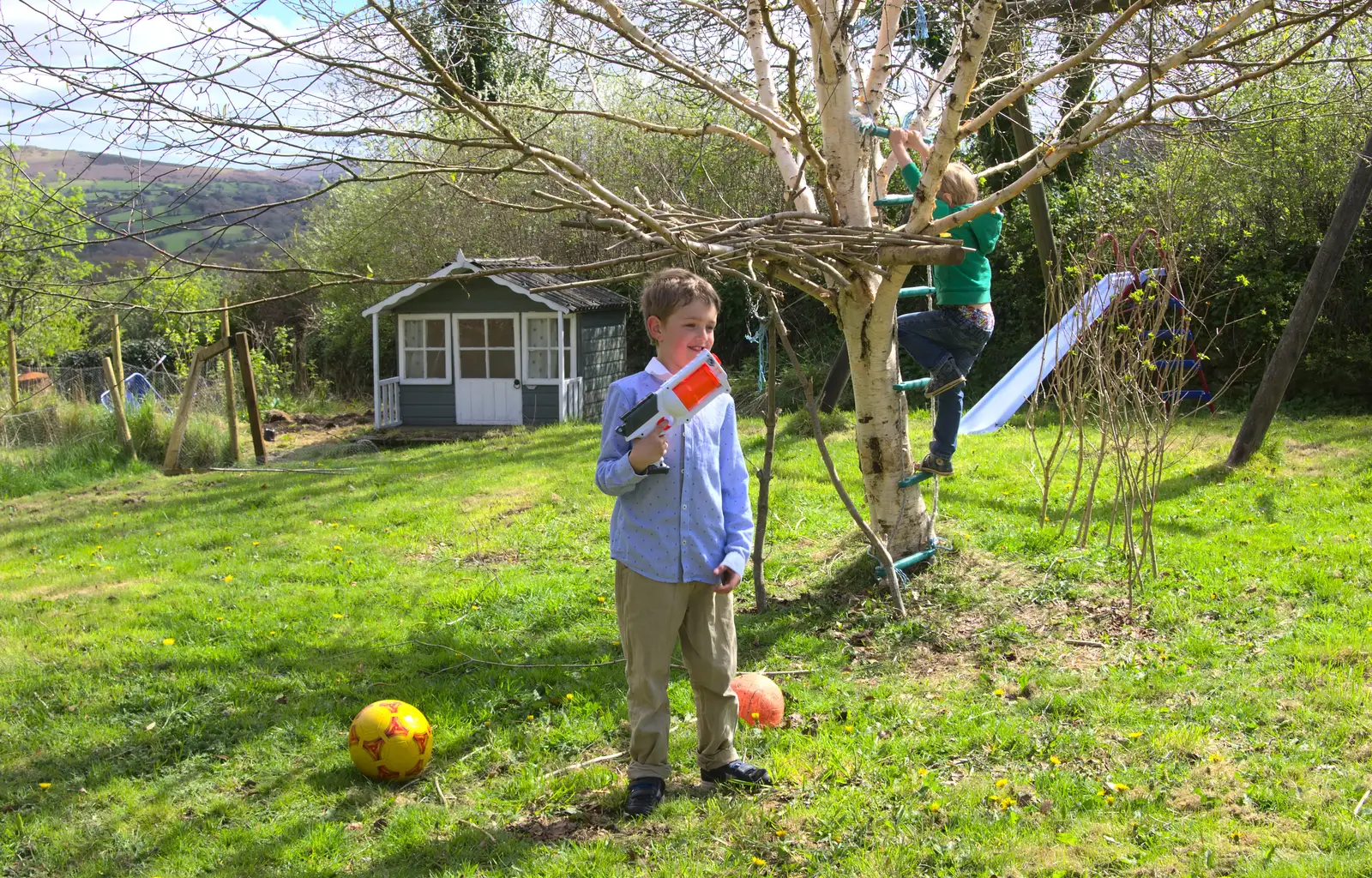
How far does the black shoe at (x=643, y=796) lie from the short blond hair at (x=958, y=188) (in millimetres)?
3204

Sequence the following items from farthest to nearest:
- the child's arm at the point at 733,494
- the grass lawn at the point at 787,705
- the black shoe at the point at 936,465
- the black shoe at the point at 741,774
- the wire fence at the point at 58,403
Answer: the wire fence at the point at 58,403 → the black shoe at the point at 936,465 → the black shoe at the point at 741,774 → the child's arm at the point at 733,494 → the grass lawn at the point at 787,705

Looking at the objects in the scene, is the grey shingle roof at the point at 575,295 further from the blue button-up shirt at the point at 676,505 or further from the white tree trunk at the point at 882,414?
the blue button-up shirt at the point at 676,505

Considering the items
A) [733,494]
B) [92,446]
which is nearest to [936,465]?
[733,494]

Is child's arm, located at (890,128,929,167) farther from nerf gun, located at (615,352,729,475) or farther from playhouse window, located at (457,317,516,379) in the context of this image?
playhouse window, located at (457,317,516,379)

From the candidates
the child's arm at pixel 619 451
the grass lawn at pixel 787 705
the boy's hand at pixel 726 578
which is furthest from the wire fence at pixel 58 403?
the boy's hand at pixel 726 578

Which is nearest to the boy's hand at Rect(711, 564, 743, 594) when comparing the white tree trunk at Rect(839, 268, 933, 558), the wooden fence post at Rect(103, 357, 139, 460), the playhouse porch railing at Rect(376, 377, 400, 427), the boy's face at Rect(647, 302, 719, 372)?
the boy's face at Rect(647, 302, 719, 372)

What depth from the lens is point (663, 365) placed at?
330 cm

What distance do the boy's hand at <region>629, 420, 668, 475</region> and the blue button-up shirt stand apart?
0.07 meters

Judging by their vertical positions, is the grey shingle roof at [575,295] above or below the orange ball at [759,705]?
above

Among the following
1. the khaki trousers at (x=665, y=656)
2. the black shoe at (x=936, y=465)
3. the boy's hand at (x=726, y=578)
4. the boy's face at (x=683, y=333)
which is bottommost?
the khaki trousers at (x=665, y=656)

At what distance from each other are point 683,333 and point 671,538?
0.64 metres

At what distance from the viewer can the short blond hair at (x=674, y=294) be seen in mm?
3246

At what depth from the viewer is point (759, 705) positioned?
3.96 metres

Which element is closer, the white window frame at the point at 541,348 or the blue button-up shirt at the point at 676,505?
the blue button-up shirt at the point at 676,505
